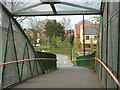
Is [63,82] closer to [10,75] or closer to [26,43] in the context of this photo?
[10,75]

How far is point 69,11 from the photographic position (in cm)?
1027

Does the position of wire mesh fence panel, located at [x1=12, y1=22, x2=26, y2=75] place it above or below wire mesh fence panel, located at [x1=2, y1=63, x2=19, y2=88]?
above

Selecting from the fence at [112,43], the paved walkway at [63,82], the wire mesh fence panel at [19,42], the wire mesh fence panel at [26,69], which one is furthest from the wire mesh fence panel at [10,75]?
the fence at [112,43]

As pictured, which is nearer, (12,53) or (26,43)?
(12,53)

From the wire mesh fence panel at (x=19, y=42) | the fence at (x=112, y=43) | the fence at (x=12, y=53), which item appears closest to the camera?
the fence at (x=112, y=43)

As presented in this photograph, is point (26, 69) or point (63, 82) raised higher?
point (26, 69)

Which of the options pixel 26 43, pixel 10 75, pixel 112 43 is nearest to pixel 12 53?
pixel 10 75

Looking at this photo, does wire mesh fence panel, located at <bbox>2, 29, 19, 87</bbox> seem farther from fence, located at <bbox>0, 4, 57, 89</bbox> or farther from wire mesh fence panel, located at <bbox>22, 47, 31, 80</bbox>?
wire mesh fence panel, located at <bbox>22, 47, 31, 80</bbox>

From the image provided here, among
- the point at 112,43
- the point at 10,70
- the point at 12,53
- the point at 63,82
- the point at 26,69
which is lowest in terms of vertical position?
the point at 63,82

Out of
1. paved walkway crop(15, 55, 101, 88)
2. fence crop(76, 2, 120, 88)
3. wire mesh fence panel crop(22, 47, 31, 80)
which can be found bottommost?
paved walkway crop(15, 55, 101, 88)

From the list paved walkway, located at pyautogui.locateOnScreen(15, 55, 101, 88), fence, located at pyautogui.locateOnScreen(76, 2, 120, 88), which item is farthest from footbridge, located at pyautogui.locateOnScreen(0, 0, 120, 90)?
fence, located at pyautogui.locateOnScreen(76, 2, 120, 88)

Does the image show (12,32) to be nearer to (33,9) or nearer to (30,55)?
(33,9)

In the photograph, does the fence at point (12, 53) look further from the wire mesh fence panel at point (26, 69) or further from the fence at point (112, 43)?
the fence at point (112, 43)

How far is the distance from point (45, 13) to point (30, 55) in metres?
2.19
